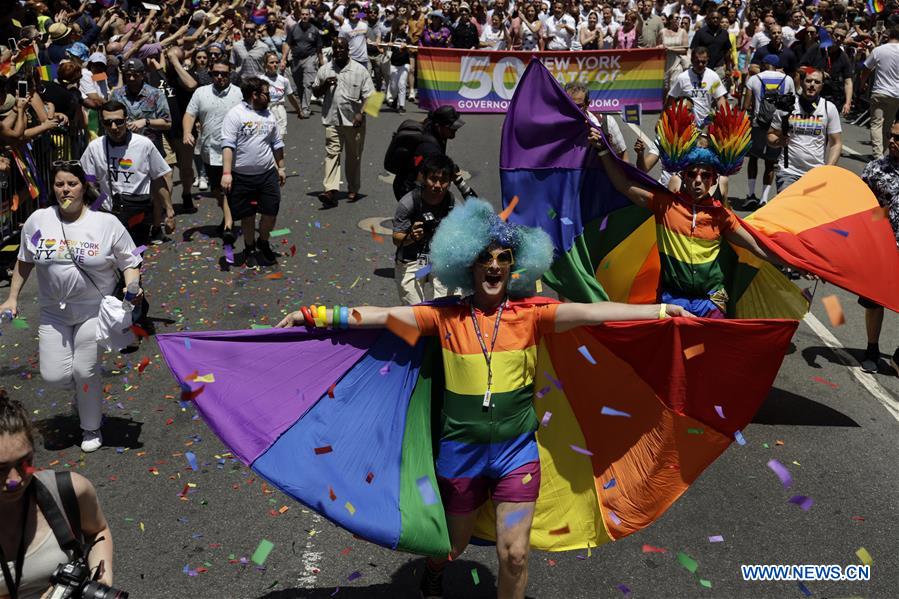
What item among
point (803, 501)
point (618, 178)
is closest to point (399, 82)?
point (618, 178)

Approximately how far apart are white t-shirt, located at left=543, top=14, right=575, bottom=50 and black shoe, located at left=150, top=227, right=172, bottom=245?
15.3m

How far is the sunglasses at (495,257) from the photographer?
506cm

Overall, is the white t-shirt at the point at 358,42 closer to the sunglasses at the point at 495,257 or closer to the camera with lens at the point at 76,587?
the sunglasses at the point at 495,257

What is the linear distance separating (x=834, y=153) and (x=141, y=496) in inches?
331

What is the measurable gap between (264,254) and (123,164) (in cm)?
195

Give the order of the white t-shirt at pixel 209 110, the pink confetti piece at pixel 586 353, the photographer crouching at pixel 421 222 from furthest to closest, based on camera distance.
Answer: the white t-shirt at pixel 209 110 < the photographer crouching at pixel 421 222 < the pink confetti piece at pixel 586 353

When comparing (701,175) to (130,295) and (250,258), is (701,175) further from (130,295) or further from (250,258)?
(250,258)

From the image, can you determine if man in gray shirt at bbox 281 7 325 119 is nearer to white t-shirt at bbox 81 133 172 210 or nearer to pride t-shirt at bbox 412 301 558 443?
white t-shirt at bbox 81 133 172 210

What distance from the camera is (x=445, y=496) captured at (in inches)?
203

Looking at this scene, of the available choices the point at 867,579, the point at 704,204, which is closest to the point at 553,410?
the point at 867,579

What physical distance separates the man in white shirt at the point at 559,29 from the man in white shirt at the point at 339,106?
12.3 metres

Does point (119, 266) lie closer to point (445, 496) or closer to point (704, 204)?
point (445, 496)

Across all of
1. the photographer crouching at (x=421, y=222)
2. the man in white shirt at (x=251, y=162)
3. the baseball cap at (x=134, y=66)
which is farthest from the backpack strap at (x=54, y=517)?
the baseball cap at (x=134, y=66)

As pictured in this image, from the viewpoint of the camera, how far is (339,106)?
14.3m
